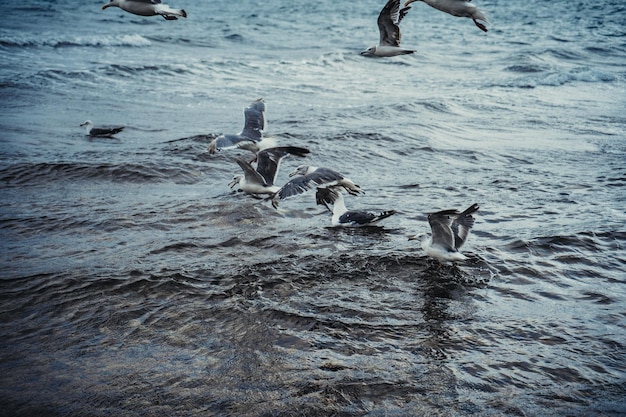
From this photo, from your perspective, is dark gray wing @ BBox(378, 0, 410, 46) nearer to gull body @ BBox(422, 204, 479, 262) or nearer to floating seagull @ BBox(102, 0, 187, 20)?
floating seagull @ BBox(102, 0, 187, 20)

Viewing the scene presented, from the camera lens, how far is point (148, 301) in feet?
17.8

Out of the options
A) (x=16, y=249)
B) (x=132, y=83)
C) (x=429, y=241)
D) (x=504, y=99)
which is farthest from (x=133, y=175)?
(x=504, y=99)

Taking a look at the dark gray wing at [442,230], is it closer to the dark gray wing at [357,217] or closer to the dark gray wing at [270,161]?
the dark gray wing at [357,217]

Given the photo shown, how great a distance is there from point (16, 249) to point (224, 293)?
7.15ft

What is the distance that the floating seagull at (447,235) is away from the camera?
6102mm

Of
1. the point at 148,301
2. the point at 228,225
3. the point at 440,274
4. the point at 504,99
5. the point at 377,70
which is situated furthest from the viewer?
the point at 377,70

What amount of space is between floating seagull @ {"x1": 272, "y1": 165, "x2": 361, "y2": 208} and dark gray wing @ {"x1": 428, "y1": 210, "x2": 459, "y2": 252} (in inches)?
61.1

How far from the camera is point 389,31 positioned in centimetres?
881

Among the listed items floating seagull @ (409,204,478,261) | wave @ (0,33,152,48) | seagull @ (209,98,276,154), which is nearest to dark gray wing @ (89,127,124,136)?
seagull @ (209,98,276,154)

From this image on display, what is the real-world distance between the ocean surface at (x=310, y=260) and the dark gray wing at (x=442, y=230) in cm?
26

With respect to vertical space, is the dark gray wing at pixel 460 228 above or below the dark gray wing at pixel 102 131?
above

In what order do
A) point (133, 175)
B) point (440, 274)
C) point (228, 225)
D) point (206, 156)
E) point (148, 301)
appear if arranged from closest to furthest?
point (148, 301) < point (440, 274) < point (228, 225) < point (133, 175) < point (206, 156)

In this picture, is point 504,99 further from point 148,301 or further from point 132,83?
point 148,301

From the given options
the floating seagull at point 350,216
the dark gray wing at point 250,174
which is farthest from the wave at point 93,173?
the floating seagull at point 350,216
